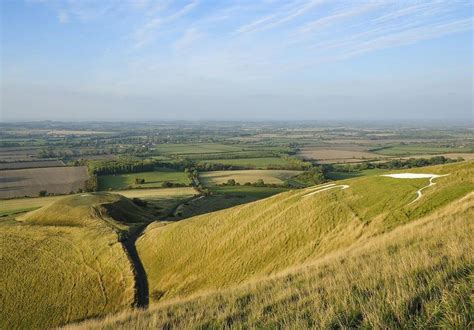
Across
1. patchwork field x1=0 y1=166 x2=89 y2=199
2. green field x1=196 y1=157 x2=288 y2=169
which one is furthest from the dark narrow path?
green field x1=196 y1=157 x2=288 y2=169

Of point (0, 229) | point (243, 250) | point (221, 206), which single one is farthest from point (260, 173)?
point (243, 250)

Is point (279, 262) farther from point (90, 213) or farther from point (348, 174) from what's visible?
point (348, 174)

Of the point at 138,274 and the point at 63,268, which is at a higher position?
the point at 138,274

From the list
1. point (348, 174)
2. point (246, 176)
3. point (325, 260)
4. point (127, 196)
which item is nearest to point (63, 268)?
point (325, 260)

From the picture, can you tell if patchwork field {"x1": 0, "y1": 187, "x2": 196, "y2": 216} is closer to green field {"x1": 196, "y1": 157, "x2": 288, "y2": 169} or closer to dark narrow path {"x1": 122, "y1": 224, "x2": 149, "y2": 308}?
dark narrow path {"x1": 122, "y1": 224, "x2": 149, "y2": 308}

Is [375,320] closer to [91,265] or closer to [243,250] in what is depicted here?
[243,250]

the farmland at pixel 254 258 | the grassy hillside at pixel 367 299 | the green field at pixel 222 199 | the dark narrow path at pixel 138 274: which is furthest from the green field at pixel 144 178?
the grassy hillside at pixel 367 299
